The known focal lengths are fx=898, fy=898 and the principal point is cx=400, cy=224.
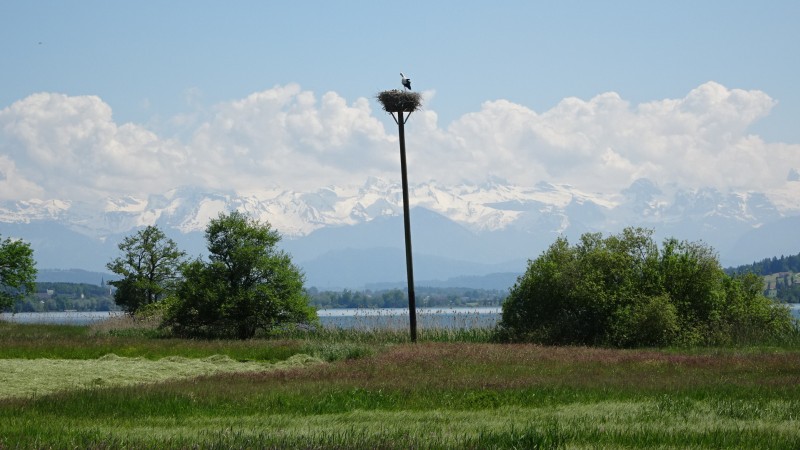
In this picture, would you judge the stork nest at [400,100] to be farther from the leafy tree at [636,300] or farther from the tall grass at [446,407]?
the tall grass at [446,407]

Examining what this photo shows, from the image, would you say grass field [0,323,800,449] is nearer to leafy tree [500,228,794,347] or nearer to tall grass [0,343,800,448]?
tall grass [0,343,800,448]

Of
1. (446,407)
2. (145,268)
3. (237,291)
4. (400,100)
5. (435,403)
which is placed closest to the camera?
(446,407)

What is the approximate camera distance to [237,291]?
44.5 meters

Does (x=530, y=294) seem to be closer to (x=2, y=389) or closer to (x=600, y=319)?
(x=600, y=319)

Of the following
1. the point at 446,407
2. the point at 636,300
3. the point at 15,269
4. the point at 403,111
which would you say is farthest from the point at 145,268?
the point at 446,407

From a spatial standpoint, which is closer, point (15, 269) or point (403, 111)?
point (403, 111)

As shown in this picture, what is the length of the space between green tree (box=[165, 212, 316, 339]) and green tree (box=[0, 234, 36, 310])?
83.4 feet

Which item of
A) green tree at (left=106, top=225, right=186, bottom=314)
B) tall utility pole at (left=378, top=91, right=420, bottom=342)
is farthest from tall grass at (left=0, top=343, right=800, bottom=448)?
green tree at (left=106, top=225, right=186, bottom=314)

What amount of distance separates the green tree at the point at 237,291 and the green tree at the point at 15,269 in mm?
25428


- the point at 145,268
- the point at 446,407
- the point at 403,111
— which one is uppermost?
the point at 403,111

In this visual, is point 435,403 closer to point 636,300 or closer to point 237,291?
point 636,300

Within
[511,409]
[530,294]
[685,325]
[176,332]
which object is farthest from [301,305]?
[511,409]

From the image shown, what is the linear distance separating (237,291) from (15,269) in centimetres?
2942

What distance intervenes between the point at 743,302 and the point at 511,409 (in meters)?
26.0
